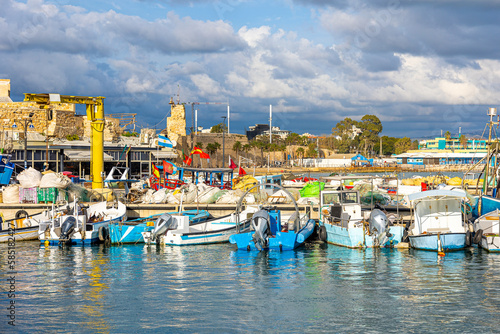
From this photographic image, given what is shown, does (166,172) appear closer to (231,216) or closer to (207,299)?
(231,216)

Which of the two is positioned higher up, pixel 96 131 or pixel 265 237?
pixel 96 131

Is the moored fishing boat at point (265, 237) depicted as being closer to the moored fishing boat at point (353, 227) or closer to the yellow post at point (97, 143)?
the moored fishing boat at point (353, 227)

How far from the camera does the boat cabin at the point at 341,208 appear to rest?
28641 millimetres

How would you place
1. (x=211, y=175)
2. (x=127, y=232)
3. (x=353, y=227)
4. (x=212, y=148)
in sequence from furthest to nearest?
(x=212, y=148), (x=211, y=175), (x=127, y=232), (x=353, y=227)

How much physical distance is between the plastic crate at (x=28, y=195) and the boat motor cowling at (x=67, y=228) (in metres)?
6.78

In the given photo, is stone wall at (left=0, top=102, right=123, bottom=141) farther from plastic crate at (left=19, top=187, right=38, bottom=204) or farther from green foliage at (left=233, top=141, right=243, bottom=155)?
green foliage at (left=233, top=141, right=243, bottom=155)

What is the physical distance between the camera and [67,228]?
29172 millimetres

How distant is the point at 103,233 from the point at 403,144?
17268 cm

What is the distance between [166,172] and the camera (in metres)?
44.0

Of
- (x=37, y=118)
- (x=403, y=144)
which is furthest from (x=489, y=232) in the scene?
(x=403, y=144)

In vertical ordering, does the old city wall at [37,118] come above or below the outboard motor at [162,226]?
above

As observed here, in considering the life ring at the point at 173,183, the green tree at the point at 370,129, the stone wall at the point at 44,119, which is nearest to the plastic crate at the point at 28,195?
the life ring at the point at 173,183

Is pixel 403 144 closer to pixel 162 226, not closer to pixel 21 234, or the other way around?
pixel 162 226

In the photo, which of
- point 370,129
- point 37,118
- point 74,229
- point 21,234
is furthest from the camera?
point 370,129
